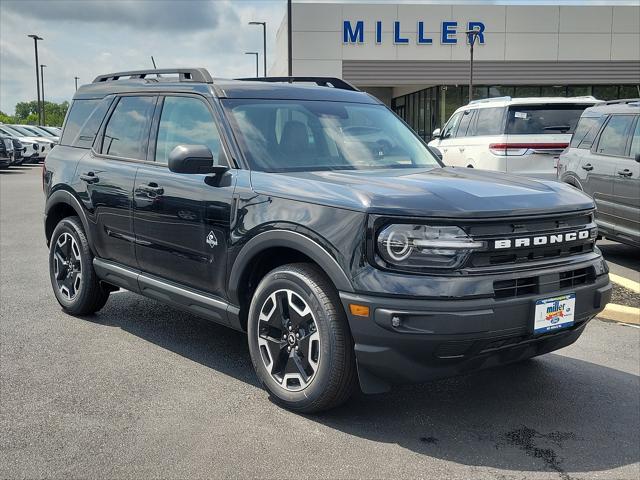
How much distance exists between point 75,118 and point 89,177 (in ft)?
2.82

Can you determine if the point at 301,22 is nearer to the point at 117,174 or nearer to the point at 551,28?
the point at 551,28

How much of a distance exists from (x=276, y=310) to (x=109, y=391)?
45.6 inches

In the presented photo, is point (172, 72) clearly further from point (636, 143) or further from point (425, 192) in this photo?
point (636, 143)

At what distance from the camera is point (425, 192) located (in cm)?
353

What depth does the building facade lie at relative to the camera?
109 ft

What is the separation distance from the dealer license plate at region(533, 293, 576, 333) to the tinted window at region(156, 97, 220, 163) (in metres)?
2.14

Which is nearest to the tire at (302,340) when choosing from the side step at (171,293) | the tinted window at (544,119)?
the side step at (171,293)

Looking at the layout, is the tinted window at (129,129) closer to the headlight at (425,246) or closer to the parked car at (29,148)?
the headlight at (425,246)

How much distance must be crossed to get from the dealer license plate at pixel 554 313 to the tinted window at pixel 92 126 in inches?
147

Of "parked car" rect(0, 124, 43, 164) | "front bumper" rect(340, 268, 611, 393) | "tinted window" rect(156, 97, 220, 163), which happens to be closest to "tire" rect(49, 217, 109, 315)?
"tinted window" rect(156, 97, 220, 163)

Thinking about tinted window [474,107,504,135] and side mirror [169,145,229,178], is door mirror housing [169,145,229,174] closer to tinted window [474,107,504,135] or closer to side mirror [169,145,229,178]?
side mirror [169,145,229,178]

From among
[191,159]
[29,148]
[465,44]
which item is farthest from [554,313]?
[465,44]

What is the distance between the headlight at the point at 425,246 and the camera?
132 inches

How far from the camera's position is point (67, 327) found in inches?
217
